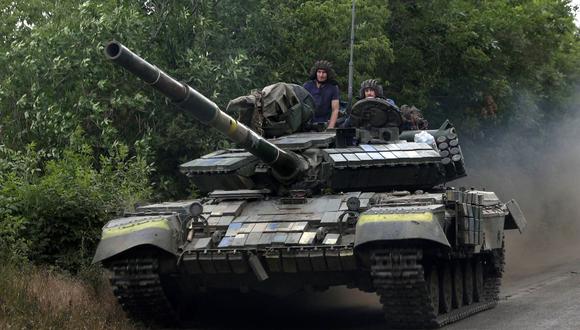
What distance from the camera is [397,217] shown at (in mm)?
12016

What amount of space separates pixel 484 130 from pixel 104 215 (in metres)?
16.2

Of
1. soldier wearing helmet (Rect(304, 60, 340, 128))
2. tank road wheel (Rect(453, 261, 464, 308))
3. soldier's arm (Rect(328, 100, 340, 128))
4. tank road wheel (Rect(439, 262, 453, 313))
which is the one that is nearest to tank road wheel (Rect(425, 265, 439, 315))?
tank road wheel (Rect(439, 262, 453, 313))

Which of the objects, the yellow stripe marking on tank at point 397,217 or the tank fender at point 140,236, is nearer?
the yellow stripe marking on tank at point 397,217

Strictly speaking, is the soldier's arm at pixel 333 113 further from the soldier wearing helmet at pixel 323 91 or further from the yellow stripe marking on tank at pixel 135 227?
the yellow stripe marking on tank at pixel 135 227

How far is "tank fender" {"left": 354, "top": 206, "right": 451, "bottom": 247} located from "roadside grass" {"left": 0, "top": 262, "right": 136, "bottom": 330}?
297 cm

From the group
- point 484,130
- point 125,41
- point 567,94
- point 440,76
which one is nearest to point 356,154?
point 125,41

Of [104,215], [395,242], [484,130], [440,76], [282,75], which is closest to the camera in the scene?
[395,242]

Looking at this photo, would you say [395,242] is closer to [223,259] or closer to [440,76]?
[223,259]

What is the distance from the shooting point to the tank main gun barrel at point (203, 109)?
35.7 ft

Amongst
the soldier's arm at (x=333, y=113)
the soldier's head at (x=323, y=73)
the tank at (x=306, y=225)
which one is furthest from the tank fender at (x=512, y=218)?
the soldier's head at (x=323, y=73)

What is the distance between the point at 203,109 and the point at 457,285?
5139 mm

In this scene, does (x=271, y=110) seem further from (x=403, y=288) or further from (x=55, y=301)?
(x=55, y=301)

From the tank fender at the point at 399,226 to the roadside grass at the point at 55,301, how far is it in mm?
2972

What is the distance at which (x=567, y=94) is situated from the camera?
121 ft
